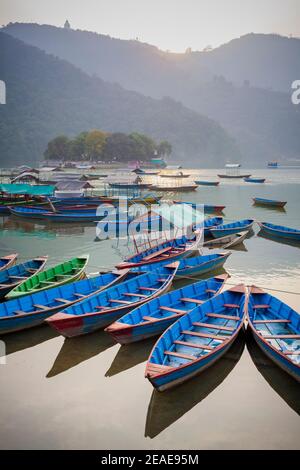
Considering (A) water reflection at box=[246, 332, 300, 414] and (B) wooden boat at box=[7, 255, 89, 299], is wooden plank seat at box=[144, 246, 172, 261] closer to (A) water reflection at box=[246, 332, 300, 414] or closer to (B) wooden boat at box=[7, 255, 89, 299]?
(B) wooden boat at box=[7, 255, 89, 299]

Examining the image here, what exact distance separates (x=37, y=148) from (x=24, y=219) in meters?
128

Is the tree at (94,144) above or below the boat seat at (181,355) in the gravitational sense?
above

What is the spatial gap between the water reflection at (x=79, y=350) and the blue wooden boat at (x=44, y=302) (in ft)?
3.96

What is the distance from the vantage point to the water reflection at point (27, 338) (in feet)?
40.7

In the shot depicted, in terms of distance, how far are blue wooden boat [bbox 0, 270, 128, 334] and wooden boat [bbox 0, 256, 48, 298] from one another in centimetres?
194

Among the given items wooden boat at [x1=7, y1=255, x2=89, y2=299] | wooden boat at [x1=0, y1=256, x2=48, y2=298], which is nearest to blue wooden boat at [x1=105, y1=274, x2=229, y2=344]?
wooden boat at [x1=7, y1=255, x2=89, y2=299]

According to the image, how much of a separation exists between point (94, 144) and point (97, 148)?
4.91ft

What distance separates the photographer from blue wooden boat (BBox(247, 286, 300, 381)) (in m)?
10.0

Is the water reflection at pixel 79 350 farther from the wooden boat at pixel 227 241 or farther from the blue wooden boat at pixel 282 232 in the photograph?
the blue wooden boat at pixel 282 232

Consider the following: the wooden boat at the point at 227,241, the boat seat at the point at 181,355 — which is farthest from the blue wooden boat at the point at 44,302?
the wooden boat at the point at 227,241

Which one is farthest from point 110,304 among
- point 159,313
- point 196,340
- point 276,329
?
point 276,329

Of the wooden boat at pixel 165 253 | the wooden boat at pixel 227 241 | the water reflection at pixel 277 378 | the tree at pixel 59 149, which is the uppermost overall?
the tree at pixel 59 149
